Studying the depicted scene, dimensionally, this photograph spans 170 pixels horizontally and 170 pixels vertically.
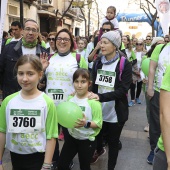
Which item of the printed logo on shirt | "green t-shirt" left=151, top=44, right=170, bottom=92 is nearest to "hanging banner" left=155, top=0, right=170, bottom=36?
"green t-shirt" left=151, top=44, right=170, bottom=92

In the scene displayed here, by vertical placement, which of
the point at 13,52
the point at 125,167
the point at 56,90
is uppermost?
the point at 13,52

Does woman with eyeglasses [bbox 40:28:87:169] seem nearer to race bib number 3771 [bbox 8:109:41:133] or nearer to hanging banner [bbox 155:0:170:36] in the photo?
race bib number 3771 [bbox 8:109:41:133]

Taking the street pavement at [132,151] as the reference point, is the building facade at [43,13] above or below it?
above

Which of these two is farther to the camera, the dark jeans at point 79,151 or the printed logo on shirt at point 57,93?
the printed logo on shirt at point 57,93

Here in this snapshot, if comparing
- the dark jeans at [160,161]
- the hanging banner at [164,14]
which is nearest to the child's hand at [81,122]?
the dark jeans at [160,161]

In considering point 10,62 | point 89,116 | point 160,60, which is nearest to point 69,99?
point 89,116

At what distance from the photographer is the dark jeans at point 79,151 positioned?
2635 millimetres

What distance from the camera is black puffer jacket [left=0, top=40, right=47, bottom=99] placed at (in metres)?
3.29

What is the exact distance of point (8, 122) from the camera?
1976 millimetres

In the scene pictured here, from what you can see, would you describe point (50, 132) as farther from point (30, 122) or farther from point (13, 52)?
point (13, 52)

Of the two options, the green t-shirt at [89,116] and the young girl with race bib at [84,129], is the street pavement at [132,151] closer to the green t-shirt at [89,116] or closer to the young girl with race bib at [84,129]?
the young girl with race bib at [84,129]

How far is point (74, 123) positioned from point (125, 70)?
3.10 feet

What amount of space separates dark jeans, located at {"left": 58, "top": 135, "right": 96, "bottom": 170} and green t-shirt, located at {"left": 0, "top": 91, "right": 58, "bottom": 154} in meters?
0.74

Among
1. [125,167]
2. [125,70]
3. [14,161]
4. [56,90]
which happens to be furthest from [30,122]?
[125,167]
